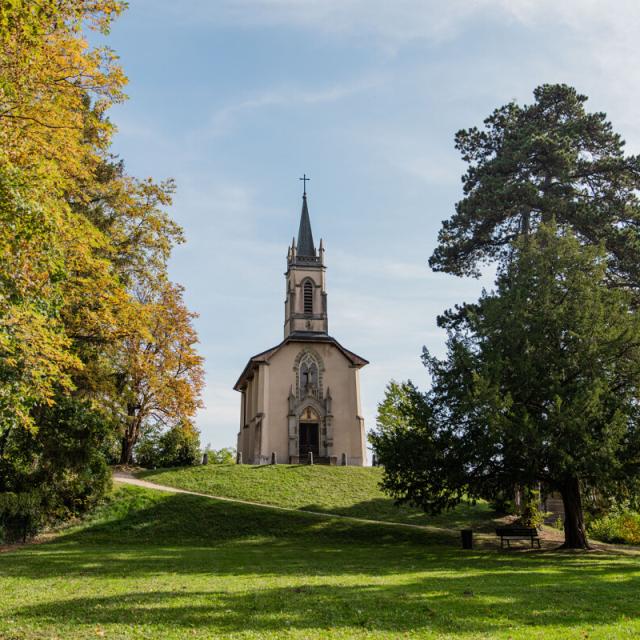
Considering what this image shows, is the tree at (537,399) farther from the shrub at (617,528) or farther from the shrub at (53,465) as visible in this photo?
the shrub at (53,465)

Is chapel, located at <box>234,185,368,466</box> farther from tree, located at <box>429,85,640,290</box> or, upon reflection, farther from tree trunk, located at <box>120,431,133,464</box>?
tree, located at <box>429,85,640,290</box>

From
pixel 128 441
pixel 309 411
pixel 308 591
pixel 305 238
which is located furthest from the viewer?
pixel 305 238

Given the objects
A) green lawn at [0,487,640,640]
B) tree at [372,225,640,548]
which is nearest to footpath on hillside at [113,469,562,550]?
green lawn at [0,487,640,640]

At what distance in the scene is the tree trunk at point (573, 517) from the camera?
20.1m

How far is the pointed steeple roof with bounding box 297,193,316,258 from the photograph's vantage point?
169 feet

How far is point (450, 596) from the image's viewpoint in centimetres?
992

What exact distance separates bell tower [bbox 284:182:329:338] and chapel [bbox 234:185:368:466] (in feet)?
0.28

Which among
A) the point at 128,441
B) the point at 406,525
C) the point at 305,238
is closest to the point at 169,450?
the point at 128,441

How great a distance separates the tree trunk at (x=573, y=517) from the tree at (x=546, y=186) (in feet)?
29.0

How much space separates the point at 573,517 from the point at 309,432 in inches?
993

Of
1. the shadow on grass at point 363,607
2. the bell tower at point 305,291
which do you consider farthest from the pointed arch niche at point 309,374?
the shadow on grass at point 363,607

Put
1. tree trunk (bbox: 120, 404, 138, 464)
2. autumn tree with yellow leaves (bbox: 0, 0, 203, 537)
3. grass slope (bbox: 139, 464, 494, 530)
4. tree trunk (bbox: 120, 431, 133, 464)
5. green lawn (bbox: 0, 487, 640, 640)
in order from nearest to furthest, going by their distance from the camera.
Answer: green lawn (bbox: 0, 487, 640, 640), autumn tree with yellow leaves (bbox: 0, 0, 203, 537), grass slope (bbox: 139, 464, 494, 530), tree trunk (bbox: 120, 404, 138, 464), tree trunk (bbox: 120, 431, 133, 464)

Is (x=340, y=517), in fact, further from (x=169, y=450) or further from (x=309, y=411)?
(x=169, y=450)

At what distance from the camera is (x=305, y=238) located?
52.7 m
